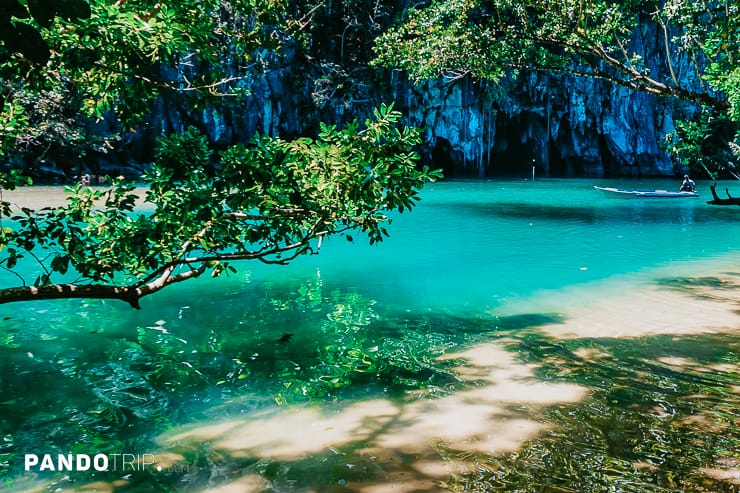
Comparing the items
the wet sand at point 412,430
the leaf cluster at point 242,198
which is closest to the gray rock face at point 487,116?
the leaf cluster at point 242,198

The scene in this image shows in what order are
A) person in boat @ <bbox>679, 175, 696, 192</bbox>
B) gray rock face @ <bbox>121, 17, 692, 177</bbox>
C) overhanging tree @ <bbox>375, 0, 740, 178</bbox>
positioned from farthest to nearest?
gray rock face @ <bbox>121, 17, 692, 177</bbox> < person in boat @ <bbox>679, 175, 696, 192</bbox> < overhanging tree @ <bbox>375, 0, 740, 178</bbox>

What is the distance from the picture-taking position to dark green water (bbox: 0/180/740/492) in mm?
3439

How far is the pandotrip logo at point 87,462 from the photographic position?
350cm

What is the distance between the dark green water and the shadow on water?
19 mm

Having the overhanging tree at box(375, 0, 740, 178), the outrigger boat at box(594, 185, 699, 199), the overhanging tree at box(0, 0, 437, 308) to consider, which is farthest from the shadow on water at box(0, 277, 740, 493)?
the outrigger boat at box(594, 185, 699, 199)

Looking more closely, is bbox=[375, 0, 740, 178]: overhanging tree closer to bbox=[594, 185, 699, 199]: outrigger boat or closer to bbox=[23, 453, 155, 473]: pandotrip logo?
bbox=[23, 453, 155, 473]: pandotrip logo

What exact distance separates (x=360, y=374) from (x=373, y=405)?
684 mm

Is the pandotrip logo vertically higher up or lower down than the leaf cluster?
lower down

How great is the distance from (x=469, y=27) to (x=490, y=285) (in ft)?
15.7

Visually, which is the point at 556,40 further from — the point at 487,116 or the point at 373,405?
the point at 487,116

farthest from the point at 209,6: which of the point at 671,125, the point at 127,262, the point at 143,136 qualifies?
the point at 671,125

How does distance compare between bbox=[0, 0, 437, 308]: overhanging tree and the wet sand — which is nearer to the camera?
the wet sand

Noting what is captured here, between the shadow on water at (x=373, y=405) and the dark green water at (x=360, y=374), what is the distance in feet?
0.06

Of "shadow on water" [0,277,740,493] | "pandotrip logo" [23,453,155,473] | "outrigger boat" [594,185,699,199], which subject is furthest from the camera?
"outrigger boat" [594,185,699,199]
